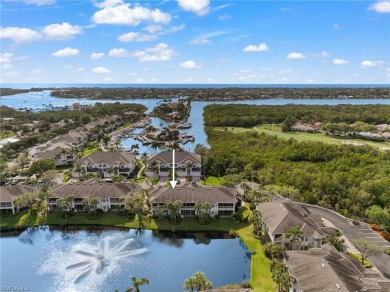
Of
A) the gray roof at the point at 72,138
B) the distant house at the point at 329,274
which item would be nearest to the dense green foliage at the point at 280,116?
the gray roof at the point at 72,138

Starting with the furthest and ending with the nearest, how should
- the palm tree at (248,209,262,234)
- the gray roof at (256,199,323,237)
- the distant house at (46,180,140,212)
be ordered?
the distant house at (46,180,140,212)
the palm tree at (248,209,262,234)
the gray roof at (256,199,323,237)

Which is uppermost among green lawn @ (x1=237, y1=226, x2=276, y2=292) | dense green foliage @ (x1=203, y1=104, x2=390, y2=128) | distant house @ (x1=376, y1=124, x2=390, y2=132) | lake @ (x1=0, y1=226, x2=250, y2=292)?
dense green foliage @ (x1=203, y1=104, x2=390, y2=128)

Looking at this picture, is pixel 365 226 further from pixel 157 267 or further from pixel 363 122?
pixel 363 122

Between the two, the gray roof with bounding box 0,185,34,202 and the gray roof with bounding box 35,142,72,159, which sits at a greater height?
the gray roof with bounding box 35,142,72,159

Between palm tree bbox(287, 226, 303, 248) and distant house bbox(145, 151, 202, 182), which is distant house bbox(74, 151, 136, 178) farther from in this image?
palm tree bbox(287, 226, 303, 248)

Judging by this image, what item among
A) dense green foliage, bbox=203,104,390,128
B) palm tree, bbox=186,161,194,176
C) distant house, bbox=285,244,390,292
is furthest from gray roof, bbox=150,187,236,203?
dense green foliage, bbox=203,104,390,128

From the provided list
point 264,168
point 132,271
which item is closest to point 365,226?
point 264,168

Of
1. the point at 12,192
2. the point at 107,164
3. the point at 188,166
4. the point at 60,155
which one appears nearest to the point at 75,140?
the point at 60,155
